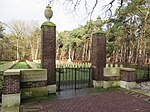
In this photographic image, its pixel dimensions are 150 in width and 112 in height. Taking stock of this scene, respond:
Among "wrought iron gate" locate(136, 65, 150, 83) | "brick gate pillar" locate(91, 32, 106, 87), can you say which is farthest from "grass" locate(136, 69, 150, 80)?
"brick gate pillar" locate(91, 32, 106, 87)

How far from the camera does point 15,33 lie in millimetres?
49906

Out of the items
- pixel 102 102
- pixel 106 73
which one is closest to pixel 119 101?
pixel 102 102

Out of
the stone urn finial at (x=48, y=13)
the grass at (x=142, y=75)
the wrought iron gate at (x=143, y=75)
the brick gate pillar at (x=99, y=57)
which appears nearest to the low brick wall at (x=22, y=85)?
the stone urn finial at (x=48, y=13)

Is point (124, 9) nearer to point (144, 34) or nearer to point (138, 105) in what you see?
point (144, 34)

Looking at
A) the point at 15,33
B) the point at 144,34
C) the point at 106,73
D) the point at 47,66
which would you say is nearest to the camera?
the point at 47,66

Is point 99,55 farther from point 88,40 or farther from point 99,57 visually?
point 88,40

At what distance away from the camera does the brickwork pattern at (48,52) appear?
7.53m

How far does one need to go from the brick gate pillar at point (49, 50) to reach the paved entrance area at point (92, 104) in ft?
3.70

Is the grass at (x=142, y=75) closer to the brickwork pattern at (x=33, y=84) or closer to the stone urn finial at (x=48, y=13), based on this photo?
the brickwork pattern at (x=33, y=84)

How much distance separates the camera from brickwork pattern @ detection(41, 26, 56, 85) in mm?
7531

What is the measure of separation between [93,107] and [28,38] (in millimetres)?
47463

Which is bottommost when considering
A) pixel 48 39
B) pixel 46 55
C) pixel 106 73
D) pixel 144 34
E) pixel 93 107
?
pixel 93 107

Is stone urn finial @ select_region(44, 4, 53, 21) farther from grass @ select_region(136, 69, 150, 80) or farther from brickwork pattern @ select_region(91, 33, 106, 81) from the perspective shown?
grass @ select_region(136, 69, 150, 80)

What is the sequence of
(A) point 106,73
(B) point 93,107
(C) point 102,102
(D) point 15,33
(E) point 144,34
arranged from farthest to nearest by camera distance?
(D) point 15,33 < (E) point 144,34 < (A) point 106,73 < (C) point 102,102 < (B) point 93,107
